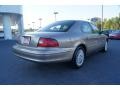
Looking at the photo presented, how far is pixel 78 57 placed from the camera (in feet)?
17.1

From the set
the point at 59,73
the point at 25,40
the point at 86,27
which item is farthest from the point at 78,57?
the point at 25,40

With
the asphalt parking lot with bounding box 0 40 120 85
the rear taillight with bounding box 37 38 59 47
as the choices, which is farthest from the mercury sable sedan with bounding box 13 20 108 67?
the asphalt parking lot with bounding box 0 40 120 85

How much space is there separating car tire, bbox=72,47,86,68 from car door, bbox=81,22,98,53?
1.19 feet

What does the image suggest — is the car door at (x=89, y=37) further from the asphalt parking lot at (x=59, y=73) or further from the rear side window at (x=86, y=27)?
the asphalt parking lot at (x=59, y=73)

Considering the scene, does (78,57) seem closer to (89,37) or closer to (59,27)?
(89,37)

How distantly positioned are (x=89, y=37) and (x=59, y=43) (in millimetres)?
1553

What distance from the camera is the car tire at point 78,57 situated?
5066 mm

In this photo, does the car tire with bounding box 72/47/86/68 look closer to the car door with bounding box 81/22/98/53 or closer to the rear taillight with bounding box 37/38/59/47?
the car door with bounding box 81/22/98/53

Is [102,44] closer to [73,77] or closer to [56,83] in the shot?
[73,77]

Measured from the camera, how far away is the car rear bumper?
14.3 ft

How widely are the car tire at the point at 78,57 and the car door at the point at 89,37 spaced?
36 cm

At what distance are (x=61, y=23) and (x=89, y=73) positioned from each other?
1776 mm

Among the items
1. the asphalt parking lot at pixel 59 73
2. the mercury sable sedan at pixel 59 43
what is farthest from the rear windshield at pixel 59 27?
the asphalt parking lot at pixel 59 73
